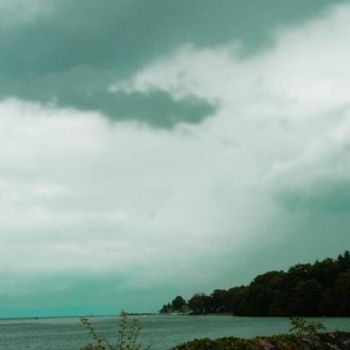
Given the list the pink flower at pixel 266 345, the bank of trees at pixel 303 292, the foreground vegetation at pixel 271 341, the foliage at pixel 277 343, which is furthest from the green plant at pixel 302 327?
the bank of trees at pixel 303 292

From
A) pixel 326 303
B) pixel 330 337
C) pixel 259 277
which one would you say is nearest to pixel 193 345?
pixel 330 337

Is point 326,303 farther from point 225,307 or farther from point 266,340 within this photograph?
point 266,340

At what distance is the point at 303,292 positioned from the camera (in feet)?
370

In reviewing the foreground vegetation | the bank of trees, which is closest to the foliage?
the foreground vegetation

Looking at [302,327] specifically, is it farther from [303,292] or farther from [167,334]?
[303,292]

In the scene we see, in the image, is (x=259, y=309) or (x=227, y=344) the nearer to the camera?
(x=227, y=344)

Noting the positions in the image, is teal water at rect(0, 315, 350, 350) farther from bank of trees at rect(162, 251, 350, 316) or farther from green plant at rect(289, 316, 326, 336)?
bank of trees at rect(162, 251, 350, 316)

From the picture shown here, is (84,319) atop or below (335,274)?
below

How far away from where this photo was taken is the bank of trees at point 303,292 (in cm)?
10750

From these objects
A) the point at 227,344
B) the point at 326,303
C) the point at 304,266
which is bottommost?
the point at 227,344

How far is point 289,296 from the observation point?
11844 centimetres

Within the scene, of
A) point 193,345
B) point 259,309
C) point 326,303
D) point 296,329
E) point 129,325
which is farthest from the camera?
point 259,309

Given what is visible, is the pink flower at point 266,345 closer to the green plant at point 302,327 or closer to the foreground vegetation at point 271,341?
the foreground vegetation at point 271,341

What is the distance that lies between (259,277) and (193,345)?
426 feet
